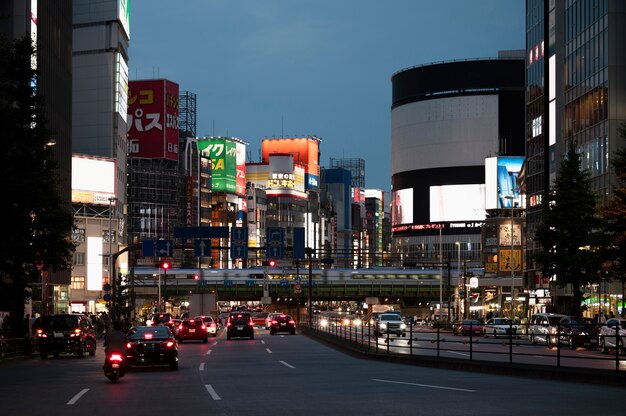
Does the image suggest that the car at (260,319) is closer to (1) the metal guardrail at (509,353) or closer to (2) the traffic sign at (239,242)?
(2) the traffic sign at (239,242)

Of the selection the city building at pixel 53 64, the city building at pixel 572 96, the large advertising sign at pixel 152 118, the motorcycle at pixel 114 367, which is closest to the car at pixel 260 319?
the city building at pixel 53 64

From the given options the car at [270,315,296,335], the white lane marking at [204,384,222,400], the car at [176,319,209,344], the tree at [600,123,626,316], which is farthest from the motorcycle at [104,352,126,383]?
the car at [270,315,296,335]

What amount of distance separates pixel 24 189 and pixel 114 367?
56.1ft

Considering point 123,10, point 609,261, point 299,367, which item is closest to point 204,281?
point 123,10

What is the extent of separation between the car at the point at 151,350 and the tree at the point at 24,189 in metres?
9.88

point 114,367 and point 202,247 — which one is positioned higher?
point 202,247

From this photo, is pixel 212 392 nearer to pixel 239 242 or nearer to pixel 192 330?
pixel 192 330

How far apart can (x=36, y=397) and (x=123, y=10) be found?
142 metres

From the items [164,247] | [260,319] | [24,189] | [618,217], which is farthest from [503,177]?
[24,189]

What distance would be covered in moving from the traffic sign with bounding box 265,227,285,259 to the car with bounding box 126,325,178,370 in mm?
50190

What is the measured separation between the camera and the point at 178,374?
32.4 m

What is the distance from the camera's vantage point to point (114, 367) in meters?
28.6

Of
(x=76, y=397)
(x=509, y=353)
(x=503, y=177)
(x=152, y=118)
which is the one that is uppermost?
(x=152, y=118)

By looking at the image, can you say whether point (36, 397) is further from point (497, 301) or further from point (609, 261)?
point (497, 301)
